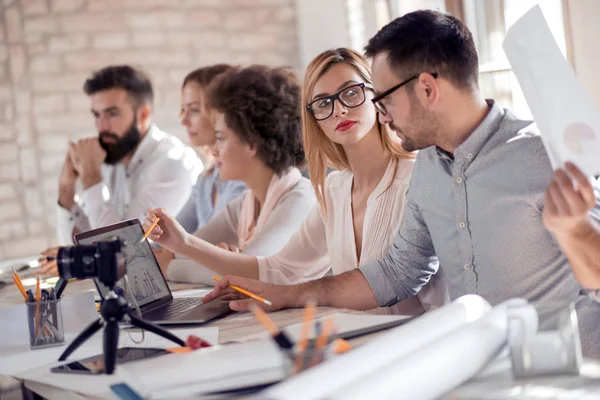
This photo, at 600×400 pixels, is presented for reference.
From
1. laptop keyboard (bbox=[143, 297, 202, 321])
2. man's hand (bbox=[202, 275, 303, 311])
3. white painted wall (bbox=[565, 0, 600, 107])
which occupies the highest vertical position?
white painted wall (bbox=[565, 0, 600, 107])

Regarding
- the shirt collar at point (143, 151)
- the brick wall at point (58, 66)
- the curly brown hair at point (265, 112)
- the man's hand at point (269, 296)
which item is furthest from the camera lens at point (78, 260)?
the brick wall at point (58, 66)

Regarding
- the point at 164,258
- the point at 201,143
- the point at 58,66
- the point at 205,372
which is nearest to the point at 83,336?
the point at 205,372

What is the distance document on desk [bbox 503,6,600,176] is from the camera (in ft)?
4.18

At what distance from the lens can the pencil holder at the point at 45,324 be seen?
5.76 feet

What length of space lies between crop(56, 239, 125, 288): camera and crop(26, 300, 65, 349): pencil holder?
1.26 ft

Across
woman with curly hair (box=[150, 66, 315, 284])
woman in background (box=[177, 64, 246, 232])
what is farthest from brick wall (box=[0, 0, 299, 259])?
woman with curly hair (box=[150, 66, 315, 284])

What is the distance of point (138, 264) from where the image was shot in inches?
82.6

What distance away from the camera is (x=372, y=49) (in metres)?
1.94

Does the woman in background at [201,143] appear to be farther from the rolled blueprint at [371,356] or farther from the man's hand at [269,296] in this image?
the rolled blueprint at [371,356]

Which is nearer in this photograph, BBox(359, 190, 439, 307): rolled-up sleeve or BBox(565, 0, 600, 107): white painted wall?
BBox(359, 190, 439, 307): rolled-up sleeve

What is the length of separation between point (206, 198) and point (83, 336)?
7.20 feet

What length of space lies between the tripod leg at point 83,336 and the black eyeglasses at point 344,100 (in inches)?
39.8

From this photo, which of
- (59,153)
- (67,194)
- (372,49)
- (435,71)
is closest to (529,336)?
(435,71)

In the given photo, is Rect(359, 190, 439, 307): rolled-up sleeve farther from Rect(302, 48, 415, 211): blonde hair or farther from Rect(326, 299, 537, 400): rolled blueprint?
Rect(326, 299, 537, 400): rolled blueprint
